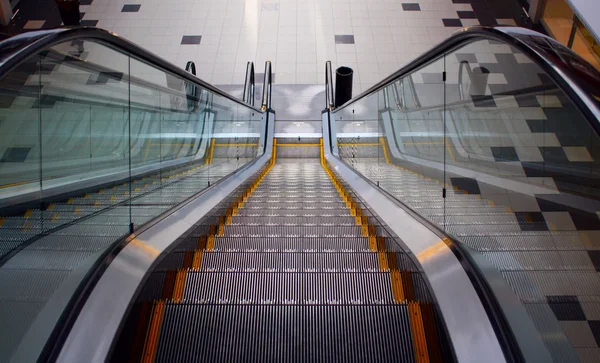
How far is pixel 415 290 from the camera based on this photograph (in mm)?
2066

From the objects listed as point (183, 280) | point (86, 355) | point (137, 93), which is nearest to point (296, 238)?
point (183, 280)

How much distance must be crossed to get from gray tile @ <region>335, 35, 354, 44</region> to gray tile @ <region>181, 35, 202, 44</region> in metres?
3.64

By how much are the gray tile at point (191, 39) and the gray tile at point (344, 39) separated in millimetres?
3643

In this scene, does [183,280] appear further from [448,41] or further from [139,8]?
[139,8]

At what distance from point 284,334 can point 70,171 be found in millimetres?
1256

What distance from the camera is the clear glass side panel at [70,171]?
1.36m

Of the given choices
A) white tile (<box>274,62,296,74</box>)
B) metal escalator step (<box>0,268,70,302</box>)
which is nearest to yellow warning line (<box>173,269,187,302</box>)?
metal escalator step (<box>0,268,70,302</box>)

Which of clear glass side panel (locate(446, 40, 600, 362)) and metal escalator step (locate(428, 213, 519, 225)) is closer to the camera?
clear glass side panel (locate(446, 40, 600, 362))

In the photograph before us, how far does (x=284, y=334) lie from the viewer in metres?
1.70

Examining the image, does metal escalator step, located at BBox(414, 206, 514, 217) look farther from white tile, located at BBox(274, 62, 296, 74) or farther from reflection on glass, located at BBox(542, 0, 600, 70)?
white tile, located at BBox(274, 62, 296, 74)

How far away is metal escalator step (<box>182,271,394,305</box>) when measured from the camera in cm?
207

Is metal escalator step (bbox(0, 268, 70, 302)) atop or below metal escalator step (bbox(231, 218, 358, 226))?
atop

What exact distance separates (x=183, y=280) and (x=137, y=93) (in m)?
1.01

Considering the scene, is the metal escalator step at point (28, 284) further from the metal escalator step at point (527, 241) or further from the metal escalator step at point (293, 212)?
the metal escalator step at point (293, 212)
